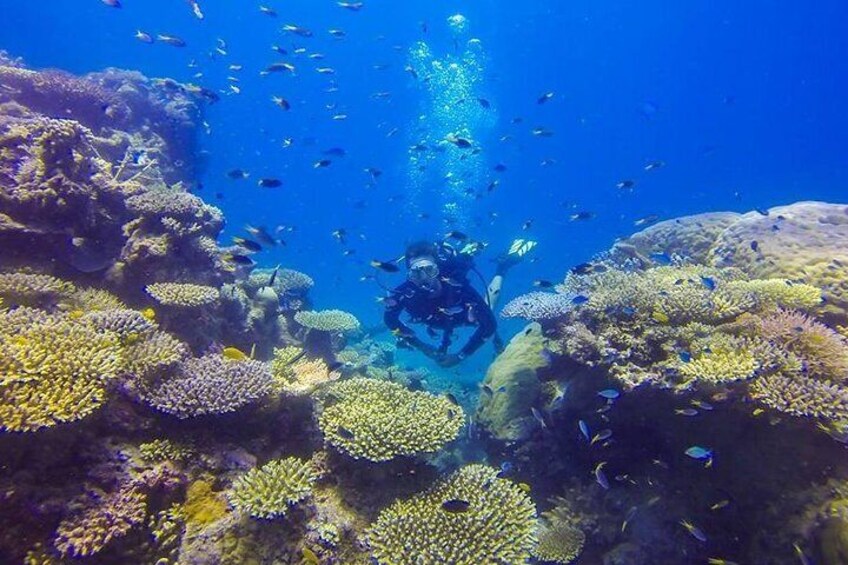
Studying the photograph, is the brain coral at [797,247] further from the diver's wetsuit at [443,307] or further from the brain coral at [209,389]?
the brain coral at [209,389]

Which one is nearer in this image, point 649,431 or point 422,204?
point 649,431

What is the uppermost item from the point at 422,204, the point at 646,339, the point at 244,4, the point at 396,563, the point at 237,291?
the point at 244,4

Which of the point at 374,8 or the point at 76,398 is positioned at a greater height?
the point at 374,8

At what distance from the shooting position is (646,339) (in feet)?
19.5

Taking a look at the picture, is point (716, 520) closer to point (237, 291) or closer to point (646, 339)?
point (646, 339)

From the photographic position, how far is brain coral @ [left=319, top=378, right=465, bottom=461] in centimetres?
444

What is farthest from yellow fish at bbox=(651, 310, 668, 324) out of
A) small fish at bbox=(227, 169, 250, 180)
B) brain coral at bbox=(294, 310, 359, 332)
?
small fish at bbox=(227, 169, 250, 180)

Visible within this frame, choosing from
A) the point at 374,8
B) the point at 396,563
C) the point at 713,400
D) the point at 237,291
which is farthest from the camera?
the point at 374,8

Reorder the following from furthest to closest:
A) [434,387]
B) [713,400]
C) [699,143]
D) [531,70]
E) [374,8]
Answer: [699,143]
[531,70]
[374,8]
[434,387]
[713,400]

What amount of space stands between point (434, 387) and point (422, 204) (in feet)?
325

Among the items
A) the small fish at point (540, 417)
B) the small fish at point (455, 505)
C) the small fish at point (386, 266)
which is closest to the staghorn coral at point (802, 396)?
the small fish at point (540, 417)

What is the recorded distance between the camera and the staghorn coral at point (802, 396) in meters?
4.78

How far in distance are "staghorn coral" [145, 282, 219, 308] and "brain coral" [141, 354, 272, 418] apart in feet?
5.33

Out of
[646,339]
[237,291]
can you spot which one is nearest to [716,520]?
[646,339]
